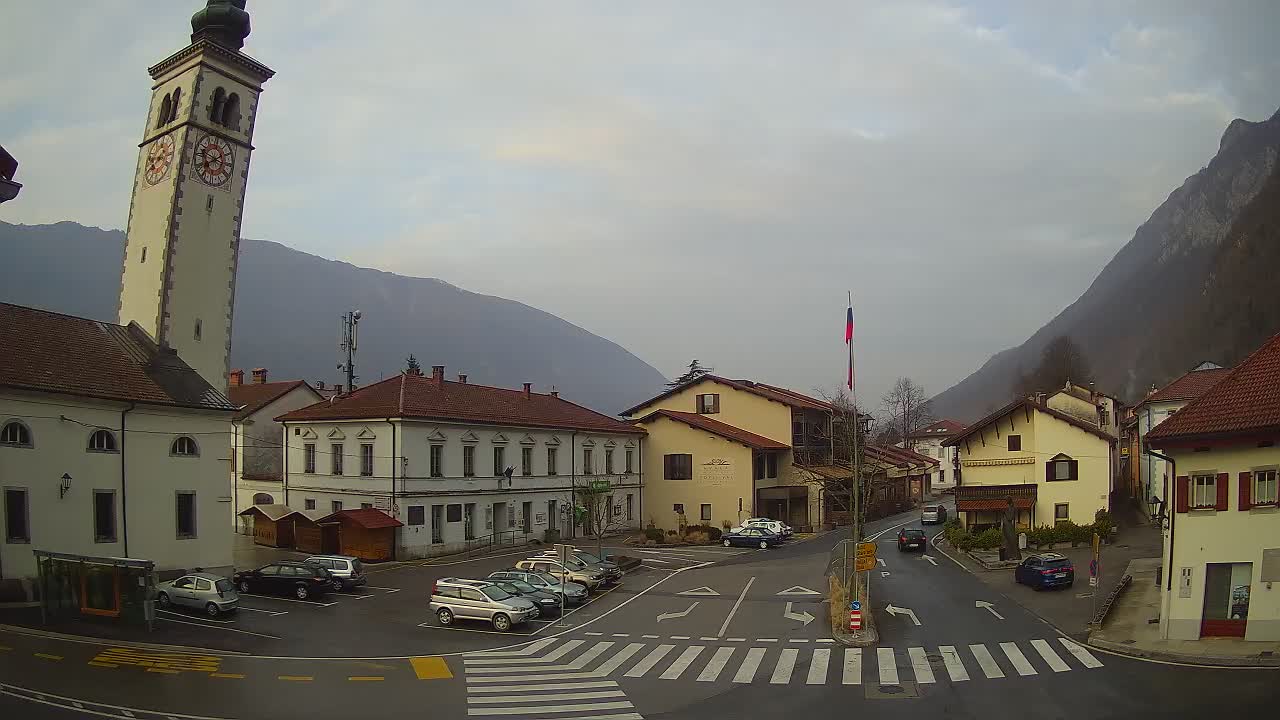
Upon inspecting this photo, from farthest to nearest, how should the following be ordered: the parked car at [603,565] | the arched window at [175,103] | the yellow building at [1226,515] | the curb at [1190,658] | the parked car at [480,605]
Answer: the arched window at [175,103], the parked car at [603,565], the parked car at [480,605], the yellow building at [1226,515], the curb at [1190,658]

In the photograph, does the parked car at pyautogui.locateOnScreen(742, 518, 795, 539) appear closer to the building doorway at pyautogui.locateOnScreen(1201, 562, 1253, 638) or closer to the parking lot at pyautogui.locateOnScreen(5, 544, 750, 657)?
the parking lot at pyautogui.locateOnScreen(5, 544, 750, 657)

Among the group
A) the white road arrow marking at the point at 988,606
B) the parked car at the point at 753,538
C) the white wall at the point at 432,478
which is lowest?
the parked car at the point at 753,538

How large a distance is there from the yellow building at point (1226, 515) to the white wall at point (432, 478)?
120 feet

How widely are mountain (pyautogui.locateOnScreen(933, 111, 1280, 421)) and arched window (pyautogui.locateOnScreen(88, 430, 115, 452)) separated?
10222cm

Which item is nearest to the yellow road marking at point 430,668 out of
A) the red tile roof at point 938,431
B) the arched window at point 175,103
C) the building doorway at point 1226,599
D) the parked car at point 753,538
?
the building doorway at point 1226,599

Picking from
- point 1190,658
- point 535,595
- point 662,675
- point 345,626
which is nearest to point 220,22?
point 345,626

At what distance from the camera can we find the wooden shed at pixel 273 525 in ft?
162

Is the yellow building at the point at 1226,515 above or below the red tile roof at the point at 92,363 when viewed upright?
below

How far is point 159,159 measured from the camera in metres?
41.0

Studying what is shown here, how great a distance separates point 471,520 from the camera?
170 ft

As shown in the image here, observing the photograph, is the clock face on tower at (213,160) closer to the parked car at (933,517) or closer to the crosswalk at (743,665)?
the crosswalk at (743,665)

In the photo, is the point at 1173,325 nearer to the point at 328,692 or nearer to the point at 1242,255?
the point at 1242,255

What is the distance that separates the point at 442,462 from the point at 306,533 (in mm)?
8415

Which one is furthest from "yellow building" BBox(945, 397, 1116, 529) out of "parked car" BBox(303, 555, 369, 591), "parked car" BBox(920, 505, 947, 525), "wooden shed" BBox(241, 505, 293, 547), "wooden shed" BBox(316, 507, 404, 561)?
"wooden shed" BBox(241, 505, 293, 547)
